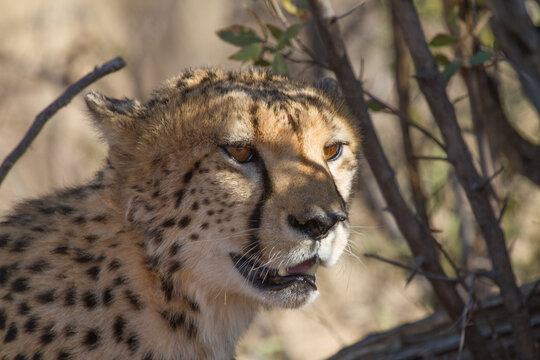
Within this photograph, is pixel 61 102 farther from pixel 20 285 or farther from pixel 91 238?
pixel 20 285

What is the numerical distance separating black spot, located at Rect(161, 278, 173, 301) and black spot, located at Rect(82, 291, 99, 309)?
0.18 m

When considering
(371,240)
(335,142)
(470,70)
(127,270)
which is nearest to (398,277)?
(371,240)

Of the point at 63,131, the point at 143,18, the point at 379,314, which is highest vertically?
the point at 143,18

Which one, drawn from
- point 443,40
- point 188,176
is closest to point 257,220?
point 188,176

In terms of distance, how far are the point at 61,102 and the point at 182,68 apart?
302cm

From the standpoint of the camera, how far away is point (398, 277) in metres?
4.67

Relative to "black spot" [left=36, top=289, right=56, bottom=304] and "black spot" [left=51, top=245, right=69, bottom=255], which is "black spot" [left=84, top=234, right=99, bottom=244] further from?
"black spot" [left=36, top=289, right=56, bottom=304]

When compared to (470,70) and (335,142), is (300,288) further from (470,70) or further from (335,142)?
(470,70)

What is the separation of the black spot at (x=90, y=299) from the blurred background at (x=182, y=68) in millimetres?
2337

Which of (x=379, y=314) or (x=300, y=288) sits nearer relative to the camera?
(x=300, y=288)

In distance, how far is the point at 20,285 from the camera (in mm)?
1791

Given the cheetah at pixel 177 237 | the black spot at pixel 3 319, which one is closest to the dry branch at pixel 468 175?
the cheetah at pixel 177 237

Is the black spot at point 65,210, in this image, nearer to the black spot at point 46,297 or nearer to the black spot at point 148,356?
the black spot at point 46,297

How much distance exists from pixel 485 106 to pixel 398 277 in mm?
2321
